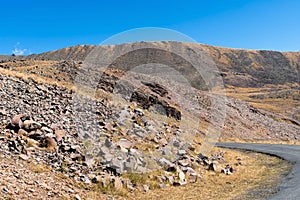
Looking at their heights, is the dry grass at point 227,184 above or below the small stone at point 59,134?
below

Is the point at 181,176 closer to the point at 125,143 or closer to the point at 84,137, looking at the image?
the point at 125,143

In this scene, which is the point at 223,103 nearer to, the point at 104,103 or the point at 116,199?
the point at 104,103

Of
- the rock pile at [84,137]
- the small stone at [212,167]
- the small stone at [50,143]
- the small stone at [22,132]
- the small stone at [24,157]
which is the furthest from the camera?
the small stone at [212,167]

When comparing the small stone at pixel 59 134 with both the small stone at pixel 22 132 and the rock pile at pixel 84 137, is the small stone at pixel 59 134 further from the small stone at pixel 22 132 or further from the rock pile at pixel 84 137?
the small stone at pixel 22 132

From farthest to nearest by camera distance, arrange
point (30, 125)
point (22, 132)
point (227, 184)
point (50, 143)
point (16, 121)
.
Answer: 1. point (227, 184)
2. point (30, 125)
3. point (16, 121)
4. point (22, 132)
5. point (50, 143)

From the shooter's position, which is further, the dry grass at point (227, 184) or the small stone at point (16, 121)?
the small stone at point (16, 121)

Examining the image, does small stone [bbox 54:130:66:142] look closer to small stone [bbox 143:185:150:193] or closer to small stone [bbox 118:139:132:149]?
small stone [bbox 118:139:132:149]

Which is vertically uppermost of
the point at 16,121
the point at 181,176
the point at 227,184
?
the point at 16,121

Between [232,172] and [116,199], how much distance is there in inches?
346

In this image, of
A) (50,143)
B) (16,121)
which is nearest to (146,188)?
(50,143)

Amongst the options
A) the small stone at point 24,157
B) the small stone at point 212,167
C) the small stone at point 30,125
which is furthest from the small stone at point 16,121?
the small stone at point 212,167

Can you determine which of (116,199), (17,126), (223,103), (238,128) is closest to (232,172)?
(116,199)

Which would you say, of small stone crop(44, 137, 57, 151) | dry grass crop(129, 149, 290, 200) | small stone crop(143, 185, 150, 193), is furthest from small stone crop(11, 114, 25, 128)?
small stone crop(143, 185, 150, 193)

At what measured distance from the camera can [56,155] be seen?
13.6 meters
